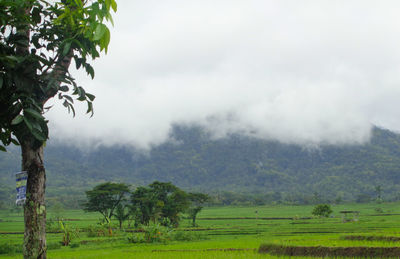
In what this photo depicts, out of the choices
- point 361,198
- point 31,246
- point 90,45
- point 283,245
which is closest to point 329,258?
point 283,245

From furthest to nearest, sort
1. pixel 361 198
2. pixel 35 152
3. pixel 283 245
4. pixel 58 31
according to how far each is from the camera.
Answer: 1. pixel 361 198
2. pixel 283 245
3. pixel 35 152
4. pixel 58 31

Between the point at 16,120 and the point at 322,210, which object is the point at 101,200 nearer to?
the point at 322,210

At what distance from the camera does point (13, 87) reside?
4.11 metres

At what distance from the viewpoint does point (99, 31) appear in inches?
111

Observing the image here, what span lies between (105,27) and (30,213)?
3682 millimetres

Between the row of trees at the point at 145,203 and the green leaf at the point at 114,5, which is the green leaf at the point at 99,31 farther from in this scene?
the row of trees at the point at 145,203

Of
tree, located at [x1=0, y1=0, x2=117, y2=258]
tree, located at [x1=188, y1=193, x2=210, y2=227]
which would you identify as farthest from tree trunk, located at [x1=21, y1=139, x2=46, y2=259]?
tree, located at [x1=188, y1=193, x2=210, y2=227]

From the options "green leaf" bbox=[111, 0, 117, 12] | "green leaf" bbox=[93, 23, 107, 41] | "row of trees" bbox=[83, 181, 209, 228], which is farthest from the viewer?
"row of trees" bbox=[83, 181, 209, 228]

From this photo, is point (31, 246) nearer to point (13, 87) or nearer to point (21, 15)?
point (13, 87)

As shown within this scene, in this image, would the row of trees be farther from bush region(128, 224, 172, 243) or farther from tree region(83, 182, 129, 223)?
bush region(128, 224, 172, 243)

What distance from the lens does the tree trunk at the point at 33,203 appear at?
5402 millimetres

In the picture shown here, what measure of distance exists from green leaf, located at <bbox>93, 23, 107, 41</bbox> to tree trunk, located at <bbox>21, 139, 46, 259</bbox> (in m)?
3.17

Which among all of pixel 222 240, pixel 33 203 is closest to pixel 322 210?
pixel 222 240

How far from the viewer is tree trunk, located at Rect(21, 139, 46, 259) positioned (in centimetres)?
540
